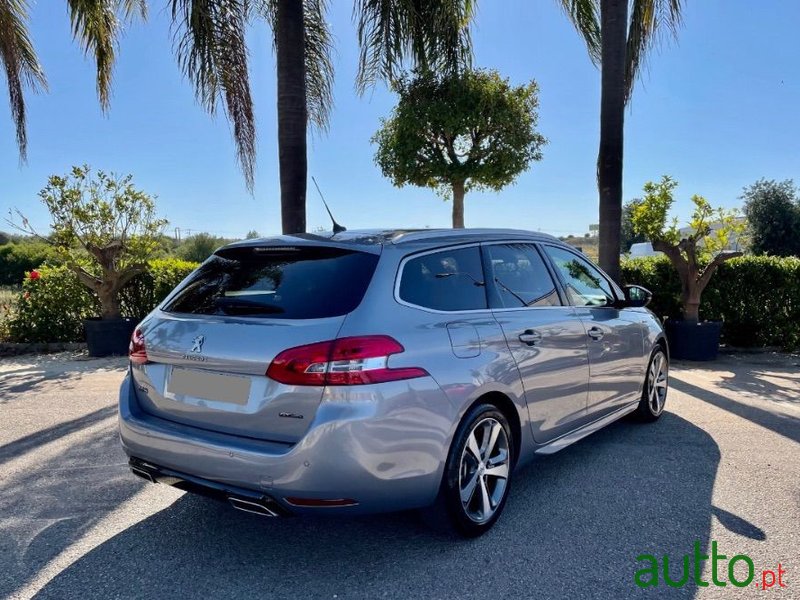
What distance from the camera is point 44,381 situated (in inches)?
291

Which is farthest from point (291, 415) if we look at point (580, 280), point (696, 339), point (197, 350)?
point (696, 339)

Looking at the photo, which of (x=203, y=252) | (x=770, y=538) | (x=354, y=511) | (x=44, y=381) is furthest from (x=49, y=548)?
(x=203, y=252)

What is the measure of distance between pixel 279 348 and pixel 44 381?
6.11 meters

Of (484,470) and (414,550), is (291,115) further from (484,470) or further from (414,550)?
(414,550)

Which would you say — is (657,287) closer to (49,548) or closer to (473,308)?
(473,308)

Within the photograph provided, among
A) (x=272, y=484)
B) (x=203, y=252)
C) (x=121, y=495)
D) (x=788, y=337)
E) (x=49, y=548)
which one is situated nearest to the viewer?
(x=272, y=484)

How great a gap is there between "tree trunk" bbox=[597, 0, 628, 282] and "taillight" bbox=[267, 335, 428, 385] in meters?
6.90

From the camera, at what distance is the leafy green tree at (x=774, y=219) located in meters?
25.0

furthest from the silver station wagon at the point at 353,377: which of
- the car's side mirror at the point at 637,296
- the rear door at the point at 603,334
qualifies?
the car's side mirror at the point at 637,296

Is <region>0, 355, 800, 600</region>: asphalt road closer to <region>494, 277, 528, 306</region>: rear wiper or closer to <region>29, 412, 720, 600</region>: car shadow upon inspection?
<region>29, 412, 720, 600</region>: car shadow

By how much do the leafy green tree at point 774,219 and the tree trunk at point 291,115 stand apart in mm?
23182

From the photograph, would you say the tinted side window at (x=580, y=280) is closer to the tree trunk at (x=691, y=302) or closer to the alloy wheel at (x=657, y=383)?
the alloy wheel at (x=657, y=383)

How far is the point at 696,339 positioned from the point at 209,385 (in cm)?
796
